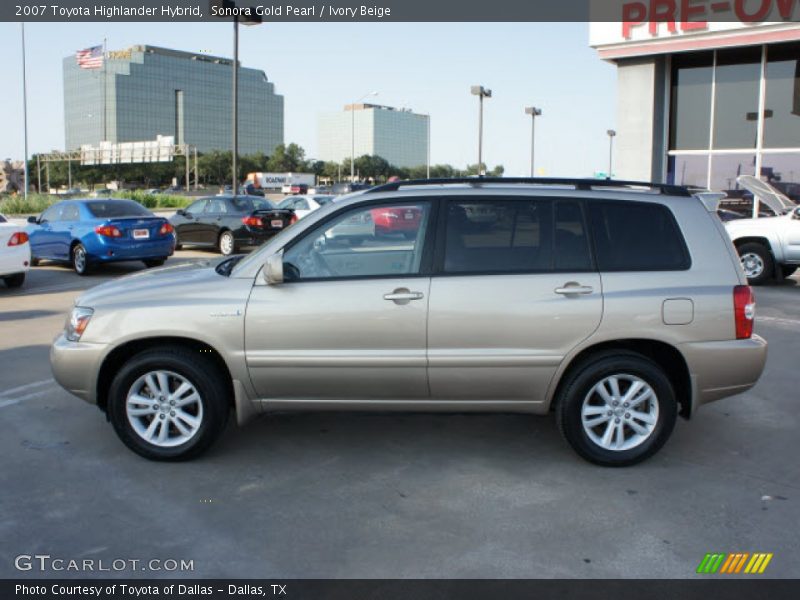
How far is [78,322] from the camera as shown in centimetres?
514

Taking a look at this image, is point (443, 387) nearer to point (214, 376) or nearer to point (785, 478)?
point (214, 376)

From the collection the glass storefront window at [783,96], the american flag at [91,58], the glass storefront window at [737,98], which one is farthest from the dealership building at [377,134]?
the glass storefront window at [783,96]

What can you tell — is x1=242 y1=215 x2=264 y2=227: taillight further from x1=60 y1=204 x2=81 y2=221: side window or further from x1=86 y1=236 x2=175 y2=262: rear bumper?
x1=60 y1=204 x2=81 y2=221: side window

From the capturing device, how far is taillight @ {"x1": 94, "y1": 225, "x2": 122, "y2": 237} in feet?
48.8

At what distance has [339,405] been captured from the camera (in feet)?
16.5

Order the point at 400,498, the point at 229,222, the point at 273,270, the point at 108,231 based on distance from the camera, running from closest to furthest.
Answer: the point at 400,498 < the point at 273,270 < the point at 108,231 < the point at 229,222

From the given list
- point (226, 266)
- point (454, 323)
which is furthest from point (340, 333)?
Answer: point (226, 266)

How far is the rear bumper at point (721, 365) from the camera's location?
4934 millimetres

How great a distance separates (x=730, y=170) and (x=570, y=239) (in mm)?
17394

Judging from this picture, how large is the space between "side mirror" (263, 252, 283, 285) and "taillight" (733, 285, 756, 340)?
276 centimetres

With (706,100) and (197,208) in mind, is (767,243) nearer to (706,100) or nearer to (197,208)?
(706,100)

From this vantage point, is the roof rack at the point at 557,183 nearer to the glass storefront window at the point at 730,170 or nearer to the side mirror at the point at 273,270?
the side mirror at the point at 273,270
